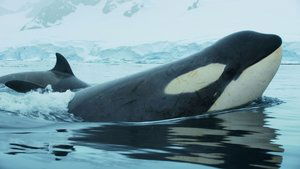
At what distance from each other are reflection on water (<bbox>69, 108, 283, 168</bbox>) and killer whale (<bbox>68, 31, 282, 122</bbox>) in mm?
328

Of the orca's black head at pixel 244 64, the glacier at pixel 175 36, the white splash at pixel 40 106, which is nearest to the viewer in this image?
the orca's black head at pixel 244 64

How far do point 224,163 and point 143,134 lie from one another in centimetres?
165

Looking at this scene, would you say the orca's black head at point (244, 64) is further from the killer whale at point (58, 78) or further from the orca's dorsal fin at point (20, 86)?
the killer whale at point (58, 78)

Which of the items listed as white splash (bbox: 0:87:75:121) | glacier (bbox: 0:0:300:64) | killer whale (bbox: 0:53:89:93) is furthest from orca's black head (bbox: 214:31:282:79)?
glacier (bbox: 0:0:300:64)

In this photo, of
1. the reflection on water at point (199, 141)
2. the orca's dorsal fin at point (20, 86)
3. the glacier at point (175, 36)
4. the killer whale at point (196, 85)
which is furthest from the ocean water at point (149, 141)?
the glacier at point (175, 36)

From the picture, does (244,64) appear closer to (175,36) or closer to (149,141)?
(149,141)

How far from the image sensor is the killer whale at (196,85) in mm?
6387

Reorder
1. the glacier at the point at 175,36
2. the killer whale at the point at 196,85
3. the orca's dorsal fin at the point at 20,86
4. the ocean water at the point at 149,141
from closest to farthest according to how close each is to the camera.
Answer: the ocean water at the point at 149,141, the killer whale at the point at 196,85, the orca's dorsal fin at the point at 20,86, the glacier at the point at 175,36

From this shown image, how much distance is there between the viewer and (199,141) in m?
4.71

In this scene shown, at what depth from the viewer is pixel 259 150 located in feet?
13.6

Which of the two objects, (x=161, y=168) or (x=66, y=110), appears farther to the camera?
(x=66, y=110)

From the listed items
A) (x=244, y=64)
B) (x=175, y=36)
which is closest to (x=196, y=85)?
(x=244, y=64)

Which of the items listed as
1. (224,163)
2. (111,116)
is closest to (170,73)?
(111,116)

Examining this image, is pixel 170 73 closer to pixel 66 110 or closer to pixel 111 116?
pixel 111 116
